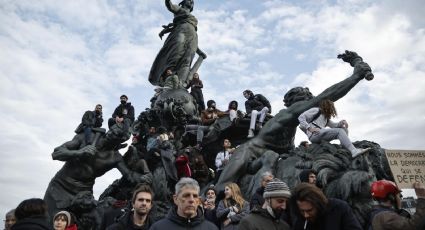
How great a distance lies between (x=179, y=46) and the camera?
16953mm

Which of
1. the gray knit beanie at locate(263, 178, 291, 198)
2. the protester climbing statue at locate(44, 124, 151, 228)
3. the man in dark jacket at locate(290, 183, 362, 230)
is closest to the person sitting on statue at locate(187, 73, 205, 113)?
the protester climbing statue at locate(44, 124, 151, 228)

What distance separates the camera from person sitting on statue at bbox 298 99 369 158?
6.68 meters

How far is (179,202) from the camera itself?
3348 millimetres

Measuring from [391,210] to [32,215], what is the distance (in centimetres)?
305

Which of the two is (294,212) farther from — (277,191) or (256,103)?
(256,103)

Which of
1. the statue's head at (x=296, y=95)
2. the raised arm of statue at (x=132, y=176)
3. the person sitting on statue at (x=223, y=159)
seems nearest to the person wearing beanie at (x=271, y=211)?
the statue's head at (x=296, y=95)

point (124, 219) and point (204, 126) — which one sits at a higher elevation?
point (204, 126)

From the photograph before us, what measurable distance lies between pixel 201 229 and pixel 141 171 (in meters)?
6.01

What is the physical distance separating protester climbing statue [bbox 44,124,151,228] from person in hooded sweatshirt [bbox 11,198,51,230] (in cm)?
511

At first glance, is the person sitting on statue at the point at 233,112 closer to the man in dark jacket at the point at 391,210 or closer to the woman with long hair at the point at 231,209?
the woman with long hair at the point at 231,209

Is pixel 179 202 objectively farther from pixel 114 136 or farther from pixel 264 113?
pixel 264 113

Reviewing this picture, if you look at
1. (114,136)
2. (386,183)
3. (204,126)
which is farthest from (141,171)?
(386,183)

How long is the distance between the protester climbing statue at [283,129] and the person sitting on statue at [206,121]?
2.51 meters

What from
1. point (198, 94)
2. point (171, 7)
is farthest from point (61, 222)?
point (171, 7)
